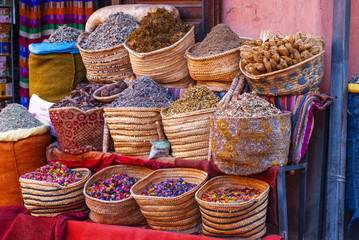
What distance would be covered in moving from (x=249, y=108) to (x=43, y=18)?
117 inches

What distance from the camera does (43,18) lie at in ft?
14.6

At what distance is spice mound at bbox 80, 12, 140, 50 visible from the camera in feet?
10.6

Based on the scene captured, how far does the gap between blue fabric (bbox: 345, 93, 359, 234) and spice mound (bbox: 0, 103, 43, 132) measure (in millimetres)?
2167

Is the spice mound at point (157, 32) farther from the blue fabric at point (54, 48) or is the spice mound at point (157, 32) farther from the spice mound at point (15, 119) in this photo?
the spice mound at point (15, 119)

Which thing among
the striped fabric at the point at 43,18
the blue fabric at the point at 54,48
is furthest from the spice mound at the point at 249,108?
the striped fabric at the point at 43,18

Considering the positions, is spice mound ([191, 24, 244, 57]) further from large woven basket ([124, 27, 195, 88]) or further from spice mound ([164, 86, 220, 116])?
spice mound ([164, 86, 220, 116])

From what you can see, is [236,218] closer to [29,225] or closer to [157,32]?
[29,225]

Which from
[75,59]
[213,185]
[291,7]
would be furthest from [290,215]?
[75,59]

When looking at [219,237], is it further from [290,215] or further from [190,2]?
[190,2]

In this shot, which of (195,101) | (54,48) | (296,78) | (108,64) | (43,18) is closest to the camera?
(296,78)

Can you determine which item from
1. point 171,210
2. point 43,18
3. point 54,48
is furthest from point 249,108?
point 43,18

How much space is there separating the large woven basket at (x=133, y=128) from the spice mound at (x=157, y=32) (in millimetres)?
505

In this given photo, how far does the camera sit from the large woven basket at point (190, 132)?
2549mm

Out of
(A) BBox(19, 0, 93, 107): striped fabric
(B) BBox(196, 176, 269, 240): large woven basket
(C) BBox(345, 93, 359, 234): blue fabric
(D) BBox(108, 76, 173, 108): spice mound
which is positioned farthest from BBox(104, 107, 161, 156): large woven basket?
(A) BBox(19, 0, 93, 107): striped fabric
